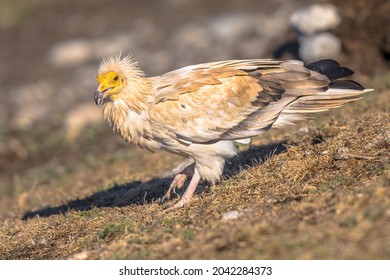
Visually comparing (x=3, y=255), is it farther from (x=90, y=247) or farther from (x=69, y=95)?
(x=69, y=95)

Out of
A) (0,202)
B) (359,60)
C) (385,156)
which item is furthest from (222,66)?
(359,60)

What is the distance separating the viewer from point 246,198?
773 centimetres

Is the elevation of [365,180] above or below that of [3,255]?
above

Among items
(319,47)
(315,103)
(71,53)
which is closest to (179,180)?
(315,103)

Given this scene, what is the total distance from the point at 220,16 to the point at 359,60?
28.9 ft

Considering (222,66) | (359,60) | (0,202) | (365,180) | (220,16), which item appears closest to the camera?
(365,180)

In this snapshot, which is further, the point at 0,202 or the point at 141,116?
the point at 0,202

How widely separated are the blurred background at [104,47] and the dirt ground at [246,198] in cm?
9

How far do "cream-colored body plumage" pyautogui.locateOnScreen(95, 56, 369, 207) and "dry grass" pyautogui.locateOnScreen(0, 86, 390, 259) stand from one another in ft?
1.56

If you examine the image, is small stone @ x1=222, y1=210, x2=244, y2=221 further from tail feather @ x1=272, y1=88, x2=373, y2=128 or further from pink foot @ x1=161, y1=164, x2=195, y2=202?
tail feather @ x1=272, y1=88, x2=373, y2=128

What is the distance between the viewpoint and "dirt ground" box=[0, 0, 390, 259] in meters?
6.01

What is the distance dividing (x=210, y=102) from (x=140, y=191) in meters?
2.25

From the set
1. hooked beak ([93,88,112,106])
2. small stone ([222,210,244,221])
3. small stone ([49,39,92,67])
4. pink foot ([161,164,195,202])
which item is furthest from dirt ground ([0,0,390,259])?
small stone ([49,39,92,67])

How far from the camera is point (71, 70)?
22.2 m
